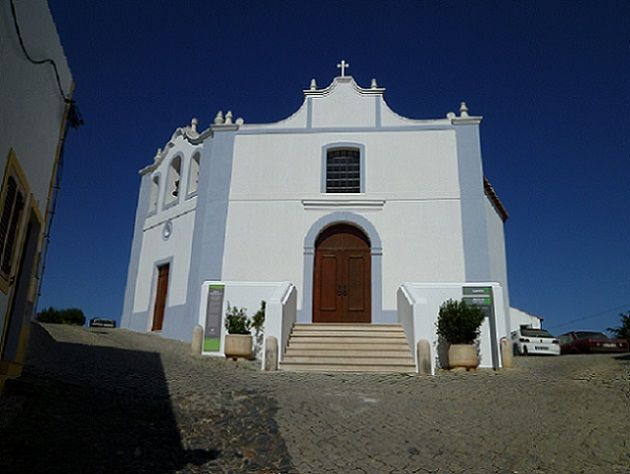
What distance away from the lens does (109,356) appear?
10.2 meters

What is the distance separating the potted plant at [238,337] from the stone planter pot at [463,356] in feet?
13.9

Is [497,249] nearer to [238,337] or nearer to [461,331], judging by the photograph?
[461,331]

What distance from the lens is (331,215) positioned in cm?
1514

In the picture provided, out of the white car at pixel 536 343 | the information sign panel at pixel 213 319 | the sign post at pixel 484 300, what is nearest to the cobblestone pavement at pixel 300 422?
the sign post at pixel 484 300

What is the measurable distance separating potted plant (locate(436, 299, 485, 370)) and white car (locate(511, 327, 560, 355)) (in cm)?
767

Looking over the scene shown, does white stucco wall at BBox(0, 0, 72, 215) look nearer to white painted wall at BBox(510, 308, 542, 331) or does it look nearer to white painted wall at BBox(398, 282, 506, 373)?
white painted wall at BBox(398, 282, 506, 373)

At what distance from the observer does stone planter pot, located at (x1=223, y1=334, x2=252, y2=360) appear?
459 inches

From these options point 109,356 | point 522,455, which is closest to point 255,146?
point 109,356

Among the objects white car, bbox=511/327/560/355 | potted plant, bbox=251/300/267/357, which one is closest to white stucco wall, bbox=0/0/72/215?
potted plant, bbox=251/300/267/357

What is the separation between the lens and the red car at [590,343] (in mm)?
18562

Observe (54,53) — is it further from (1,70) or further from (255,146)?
(255,146)

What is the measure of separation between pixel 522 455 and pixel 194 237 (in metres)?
11.6

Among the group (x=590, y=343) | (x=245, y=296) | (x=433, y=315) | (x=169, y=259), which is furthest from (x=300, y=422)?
(x=590, y=343)

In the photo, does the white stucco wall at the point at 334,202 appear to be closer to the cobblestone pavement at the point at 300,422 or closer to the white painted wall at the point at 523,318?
the cobblestone pavement at the point at 300,422
